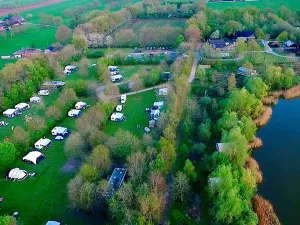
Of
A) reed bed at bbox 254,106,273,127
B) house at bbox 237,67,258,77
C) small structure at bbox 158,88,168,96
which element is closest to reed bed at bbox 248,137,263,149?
reed bed at bbox 254,106,273,127

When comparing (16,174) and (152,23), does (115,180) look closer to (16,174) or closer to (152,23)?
(16,174)

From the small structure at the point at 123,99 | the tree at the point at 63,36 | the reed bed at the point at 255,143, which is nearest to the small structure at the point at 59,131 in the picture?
the small structure at the point at 123,99

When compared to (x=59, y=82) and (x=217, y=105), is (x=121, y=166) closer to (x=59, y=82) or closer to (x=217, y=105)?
(x=217, y=105)

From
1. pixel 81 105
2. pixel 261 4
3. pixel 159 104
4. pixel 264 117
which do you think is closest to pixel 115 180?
pixel 159 104

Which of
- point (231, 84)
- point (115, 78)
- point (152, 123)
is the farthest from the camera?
point (115, 78)

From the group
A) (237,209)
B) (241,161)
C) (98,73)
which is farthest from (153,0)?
(237,209)

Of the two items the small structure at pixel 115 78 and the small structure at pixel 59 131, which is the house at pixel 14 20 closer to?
the small structure at pixel 115 78
